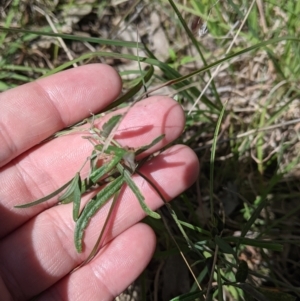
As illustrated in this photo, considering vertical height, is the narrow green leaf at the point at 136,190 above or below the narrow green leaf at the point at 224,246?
above

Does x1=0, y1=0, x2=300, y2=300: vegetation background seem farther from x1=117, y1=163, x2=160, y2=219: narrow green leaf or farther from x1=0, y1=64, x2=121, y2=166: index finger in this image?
x1=117, y1=163, x2=160, y2=219: narrow green leaf

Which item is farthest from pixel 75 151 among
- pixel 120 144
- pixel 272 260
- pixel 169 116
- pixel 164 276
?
pixel 272 260

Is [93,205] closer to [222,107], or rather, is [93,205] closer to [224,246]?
[224,246]

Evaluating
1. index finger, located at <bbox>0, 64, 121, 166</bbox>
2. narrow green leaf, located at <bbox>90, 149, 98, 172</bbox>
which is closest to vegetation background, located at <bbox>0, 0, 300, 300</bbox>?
index finger, located at <bbox>0, 64, 121, 166</bbox>

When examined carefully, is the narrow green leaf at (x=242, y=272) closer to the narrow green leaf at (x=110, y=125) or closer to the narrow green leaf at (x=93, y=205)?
the narrow green leaf at (x=93, y=205)

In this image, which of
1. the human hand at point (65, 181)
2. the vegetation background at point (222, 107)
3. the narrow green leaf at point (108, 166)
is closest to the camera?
the narrow green leaf at point (108, 166)

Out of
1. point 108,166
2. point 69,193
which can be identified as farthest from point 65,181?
point 108,166

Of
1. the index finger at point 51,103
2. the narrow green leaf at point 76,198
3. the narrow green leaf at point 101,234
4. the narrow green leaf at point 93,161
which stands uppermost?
the index finger at point 51,103

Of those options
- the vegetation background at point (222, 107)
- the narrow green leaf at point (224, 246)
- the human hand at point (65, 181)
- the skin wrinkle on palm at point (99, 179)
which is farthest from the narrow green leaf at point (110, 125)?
the narrow green leaf at point (224, 246)
